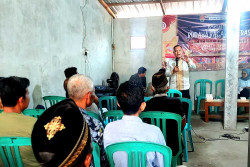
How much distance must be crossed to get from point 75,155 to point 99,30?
5.67 metres

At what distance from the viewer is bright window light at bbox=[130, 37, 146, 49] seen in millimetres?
6983

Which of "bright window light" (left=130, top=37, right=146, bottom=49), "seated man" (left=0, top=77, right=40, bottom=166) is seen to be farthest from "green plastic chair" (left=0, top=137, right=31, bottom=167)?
"bright window light" (left=130, top=37, right=146, bottom=49)

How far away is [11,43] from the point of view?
108 inches

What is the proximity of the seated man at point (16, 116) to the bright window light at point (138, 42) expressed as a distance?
221 inches

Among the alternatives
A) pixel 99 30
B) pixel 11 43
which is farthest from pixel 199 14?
pixel 11 43

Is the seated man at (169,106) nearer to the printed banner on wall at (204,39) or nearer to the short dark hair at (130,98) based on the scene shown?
the short dark hair at (130,98)

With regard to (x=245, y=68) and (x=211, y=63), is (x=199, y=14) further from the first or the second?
(x=245, y=68)

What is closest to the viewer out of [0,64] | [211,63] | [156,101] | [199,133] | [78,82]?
[78,82]

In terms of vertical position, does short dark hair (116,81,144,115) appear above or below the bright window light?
below

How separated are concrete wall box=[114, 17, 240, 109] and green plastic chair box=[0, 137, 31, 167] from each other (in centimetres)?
590

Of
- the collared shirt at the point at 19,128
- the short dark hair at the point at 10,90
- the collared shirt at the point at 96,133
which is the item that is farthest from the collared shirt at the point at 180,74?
the collared shirt at the point at 19,128

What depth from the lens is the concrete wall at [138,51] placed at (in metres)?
6.81

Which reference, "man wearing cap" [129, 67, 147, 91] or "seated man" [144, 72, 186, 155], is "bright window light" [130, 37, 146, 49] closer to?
"man wearing cap" [129, 67, 147, 91]

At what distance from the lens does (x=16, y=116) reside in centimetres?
139
